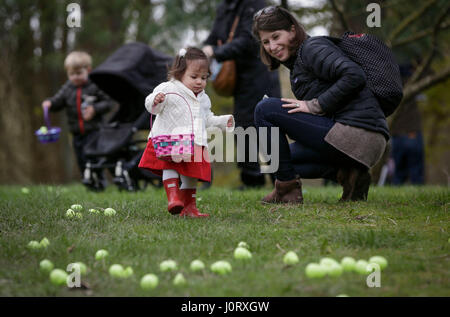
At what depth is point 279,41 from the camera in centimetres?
425

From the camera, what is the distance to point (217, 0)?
30.5 feet

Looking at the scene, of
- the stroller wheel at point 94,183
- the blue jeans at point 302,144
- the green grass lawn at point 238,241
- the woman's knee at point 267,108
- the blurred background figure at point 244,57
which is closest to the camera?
the green grass lawn at point 238,241

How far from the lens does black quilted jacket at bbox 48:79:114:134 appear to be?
7020 millimetres

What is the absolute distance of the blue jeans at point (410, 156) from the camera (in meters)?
8.50

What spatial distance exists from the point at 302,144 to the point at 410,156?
15.6 feet

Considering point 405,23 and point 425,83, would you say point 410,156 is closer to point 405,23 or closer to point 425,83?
point 425,83

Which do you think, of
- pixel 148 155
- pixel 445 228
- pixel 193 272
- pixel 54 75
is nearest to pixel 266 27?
pixel 148 155

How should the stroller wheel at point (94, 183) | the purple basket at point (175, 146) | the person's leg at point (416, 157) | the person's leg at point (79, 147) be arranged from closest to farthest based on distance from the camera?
the purple basket at point (175, 146)
the stroller wheel at point (94, 183)
the person's leg at point (79, 147)
the person's leg at point (416, 157)

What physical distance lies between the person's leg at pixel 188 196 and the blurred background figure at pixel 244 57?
2.00m

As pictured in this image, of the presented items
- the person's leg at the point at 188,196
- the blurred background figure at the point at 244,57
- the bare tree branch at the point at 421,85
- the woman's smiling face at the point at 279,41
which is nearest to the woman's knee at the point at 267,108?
the woman's smiling face at the point at 279,41

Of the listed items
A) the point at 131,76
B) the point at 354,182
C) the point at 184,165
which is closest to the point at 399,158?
the point at 131,76

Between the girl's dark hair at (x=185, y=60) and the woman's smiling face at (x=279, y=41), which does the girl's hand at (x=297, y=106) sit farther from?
the girl's dark hair at (x=185, y=60)

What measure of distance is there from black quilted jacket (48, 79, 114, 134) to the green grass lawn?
105 inches

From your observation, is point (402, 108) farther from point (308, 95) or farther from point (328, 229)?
point (328, 229)
